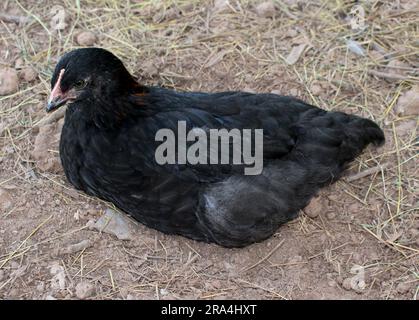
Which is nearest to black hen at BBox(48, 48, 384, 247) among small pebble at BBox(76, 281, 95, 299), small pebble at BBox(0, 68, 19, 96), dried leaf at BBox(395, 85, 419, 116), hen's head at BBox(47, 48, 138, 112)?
hen's head at BBox(47, 48, 138, 112)

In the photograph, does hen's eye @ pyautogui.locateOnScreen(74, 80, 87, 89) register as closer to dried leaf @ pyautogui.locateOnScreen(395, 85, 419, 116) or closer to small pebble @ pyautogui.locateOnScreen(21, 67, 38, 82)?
small pebble @ pyautogui.locateOnScreen(21, 67, 38, 82)

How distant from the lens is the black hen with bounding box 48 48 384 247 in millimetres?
4051

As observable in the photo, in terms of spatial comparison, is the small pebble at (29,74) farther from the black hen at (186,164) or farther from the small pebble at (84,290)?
the small pebble at (84,290)

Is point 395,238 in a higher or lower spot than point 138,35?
lower

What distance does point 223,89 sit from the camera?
5.09 metres

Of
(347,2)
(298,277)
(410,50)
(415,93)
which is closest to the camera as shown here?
(298,277)

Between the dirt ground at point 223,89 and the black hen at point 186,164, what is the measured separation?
198 mm

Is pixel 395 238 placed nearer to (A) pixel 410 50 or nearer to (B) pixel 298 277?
(B) pixel 298 277

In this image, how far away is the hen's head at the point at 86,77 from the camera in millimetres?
4021

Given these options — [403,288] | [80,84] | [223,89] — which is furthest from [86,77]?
[403,288]

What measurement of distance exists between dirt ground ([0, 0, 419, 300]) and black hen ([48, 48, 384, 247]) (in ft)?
0.65

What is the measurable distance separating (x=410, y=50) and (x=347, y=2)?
0.71 meters

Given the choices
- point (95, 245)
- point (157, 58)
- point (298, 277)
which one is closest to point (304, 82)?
point (157, 58)

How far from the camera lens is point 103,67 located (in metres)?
4.07
